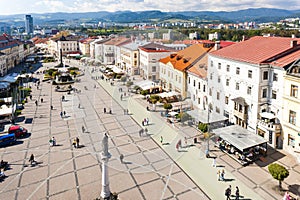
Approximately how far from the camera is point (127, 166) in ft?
101

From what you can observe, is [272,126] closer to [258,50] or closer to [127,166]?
[258,50]

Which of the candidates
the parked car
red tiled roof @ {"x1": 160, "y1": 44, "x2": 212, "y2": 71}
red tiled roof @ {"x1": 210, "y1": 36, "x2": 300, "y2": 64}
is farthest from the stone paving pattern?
red tiled roof @ {"x1": 160, "y1": 44, "x2": 212, "y2": 71}

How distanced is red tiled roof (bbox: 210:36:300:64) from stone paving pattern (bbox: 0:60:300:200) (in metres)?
12.2

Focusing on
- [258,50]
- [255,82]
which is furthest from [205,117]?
[258,50]

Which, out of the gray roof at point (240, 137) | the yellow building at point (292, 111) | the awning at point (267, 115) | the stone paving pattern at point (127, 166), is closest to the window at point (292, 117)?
the yellow building at point (292, 111)

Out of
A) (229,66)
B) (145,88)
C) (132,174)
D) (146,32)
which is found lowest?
(132,174)

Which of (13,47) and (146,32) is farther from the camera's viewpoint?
(13,47)

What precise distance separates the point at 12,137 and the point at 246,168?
30511 mm

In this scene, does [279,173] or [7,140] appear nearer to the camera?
[279,173]

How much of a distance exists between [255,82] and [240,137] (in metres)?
7.71

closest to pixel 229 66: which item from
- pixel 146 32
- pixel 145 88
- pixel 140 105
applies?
pixel 140 105

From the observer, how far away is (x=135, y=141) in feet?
125

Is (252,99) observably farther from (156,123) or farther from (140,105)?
(140,105)

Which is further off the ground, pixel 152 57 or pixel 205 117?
pixel 152 57
